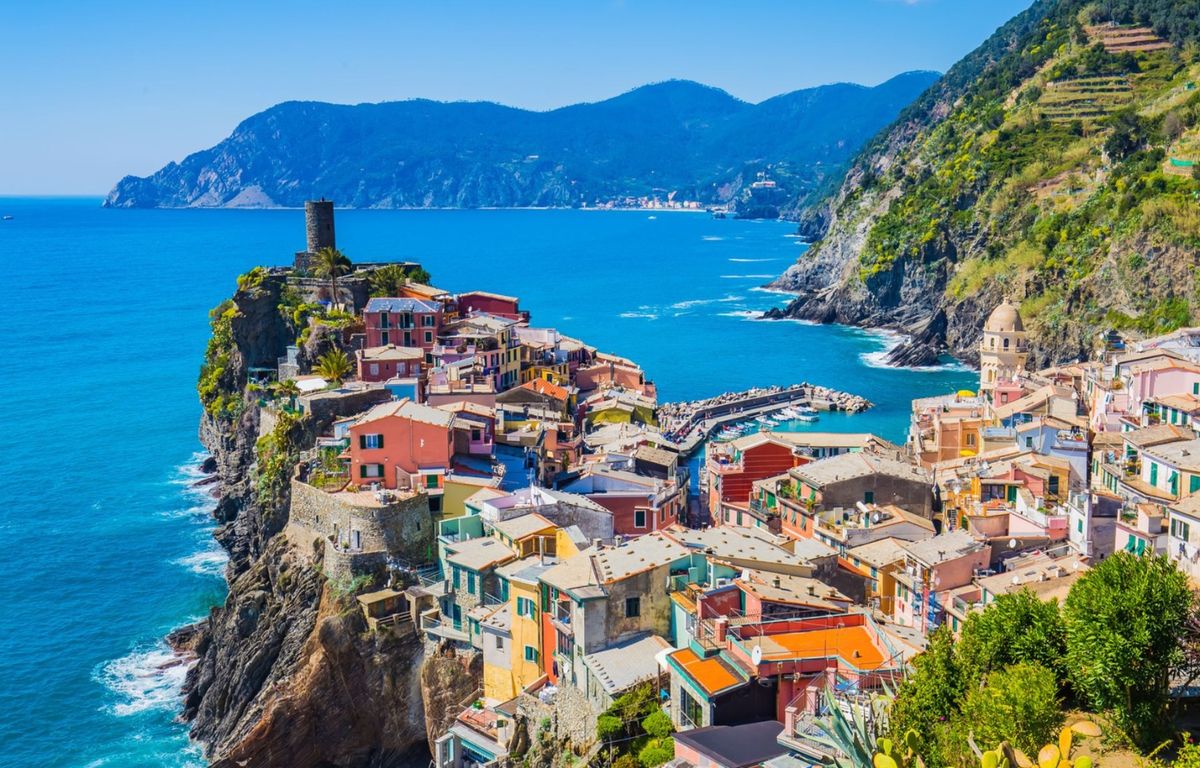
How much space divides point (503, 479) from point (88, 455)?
39891 mm

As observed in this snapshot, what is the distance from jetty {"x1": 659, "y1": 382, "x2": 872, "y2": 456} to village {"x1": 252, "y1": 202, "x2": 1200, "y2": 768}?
10.3 meters

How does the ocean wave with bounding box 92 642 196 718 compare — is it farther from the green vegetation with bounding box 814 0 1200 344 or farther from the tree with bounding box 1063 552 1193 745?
the green vegetation with bounding box 814 0 1200 344

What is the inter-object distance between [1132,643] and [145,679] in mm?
34305

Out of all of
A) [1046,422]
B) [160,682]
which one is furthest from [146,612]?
[1046,422]

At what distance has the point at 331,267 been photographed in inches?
2569

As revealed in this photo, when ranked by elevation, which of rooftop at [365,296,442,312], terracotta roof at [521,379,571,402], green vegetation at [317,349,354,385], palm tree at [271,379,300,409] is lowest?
terracotta roof at [521,379,571,402]

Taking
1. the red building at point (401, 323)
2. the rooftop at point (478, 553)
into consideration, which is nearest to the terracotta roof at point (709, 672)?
the rooftop at point (478, 553)


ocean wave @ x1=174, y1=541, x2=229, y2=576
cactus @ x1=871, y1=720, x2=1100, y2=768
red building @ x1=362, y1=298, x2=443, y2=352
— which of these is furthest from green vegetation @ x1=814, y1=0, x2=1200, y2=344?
cactus @ x1=871, y1=720, x2=1100, y2=768

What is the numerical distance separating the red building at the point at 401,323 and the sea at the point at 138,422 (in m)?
12.6

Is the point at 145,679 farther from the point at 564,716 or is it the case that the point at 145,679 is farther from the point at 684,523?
the point at 564,716

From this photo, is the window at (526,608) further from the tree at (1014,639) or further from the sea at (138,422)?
the sea at (138,422)

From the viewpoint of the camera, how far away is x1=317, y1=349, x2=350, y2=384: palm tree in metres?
52.0

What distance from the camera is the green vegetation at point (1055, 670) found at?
1800cm

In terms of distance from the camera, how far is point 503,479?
3988 cm
